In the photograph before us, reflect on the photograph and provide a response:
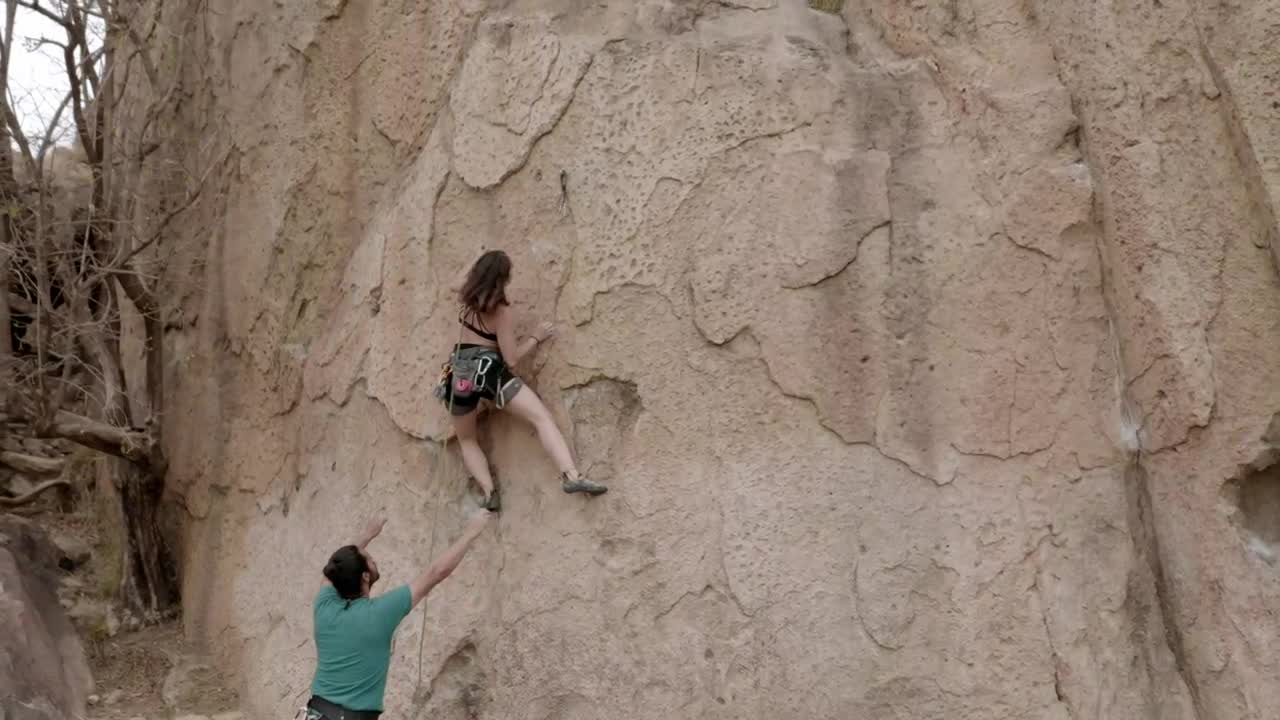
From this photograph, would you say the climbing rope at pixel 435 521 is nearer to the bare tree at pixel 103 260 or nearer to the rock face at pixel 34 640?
the rock face at pixel 34 640

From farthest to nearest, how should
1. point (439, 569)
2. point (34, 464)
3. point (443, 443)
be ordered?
1. point (34, 464)
2. point (443, 443)
3. point (439, 569)

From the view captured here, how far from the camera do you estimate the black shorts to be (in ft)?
16.2

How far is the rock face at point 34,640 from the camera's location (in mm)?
5289

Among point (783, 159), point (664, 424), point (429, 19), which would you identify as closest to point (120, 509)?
point (429, 19)

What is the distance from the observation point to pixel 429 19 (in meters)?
5.67

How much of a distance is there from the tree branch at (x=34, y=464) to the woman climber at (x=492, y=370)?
3.73m

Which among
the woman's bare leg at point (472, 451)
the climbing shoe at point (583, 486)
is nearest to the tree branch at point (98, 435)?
the woman's bare leg at point (472, 451)

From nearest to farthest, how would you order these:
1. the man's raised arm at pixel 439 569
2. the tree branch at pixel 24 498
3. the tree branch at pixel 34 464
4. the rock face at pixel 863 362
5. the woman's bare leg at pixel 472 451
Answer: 1. the man's raised arm at pixel 439 569
2. the rock face at pixel 863 362
3. the woman's bare leg at pixel 472 451
4. the tree branch at pixel 24 498
5. the tree branch at pixel 34 464

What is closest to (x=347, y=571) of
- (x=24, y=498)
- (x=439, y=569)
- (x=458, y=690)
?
(x=439, y=569)

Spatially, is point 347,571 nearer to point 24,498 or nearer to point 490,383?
point 490,383

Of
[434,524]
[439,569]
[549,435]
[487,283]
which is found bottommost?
[434,524]

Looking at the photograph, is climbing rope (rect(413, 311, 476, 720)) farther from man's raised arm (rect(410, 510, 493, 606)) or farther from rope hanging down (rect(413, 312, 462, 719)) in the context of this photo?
man's raised arm (rect(410, 510, 493, 606))

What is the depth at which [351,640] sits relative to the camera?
13.5 feet

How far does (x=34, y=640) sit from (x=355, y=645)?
85.3 inches
